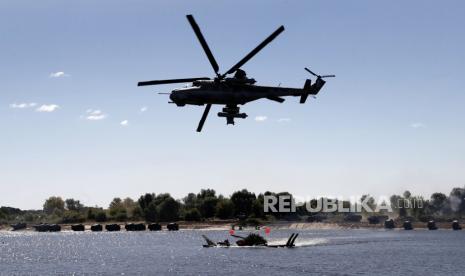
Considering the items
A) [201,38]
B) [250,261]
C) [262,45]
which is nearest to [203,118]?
[201,38]

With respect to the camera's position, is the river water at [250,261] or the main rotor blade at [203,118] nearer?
the main rotor blade at [203,118]

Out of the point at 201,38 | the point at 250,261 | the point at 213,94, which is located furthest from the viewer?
the point at 250,261

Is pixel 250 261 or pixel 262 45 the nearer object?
pixel 262 45

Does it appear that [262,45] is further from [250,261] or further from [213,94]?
[250,261]

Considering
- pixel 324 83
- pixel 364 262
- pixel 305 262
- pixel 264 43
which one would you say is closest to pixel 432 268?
pixel 364 262

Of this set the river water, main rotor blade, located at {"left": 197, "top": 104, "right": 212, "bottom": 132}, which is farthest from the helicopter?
the river water

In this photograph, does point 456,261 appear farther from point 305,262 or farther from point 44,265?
point 44,265

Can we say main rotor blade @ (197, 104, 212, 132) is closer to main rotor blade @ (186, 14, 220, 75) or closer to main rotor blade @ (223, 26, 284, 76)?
main rotor blade @ (186, 14, 220, 75)

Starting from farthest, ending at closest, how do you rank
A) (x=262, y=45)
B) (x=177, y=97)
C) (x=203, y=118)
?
(x=203, y=118) < (x=177, y=97) < (x=262, y=45)

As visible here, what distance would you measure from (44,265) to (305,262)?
206ft

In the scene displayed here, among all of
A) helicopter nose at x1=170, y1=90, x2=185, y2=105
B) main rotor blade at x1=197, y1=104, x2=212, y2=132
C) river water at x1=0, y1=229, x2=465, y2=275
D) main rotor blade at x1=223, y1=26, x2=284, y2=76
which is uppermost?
main rotor blade at x1=223, y1=26, x2=284, y2=76

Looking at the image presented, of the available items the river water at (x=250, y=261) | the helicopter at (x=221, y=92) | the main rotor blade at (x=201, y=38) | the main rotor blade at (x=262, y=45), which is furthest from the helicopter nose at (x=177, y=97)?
the river water at (x=250, y=261)

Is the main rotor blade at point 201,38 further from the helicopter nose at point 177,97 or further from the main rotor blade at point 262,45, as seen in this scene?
the helicopter nose at point 177,97

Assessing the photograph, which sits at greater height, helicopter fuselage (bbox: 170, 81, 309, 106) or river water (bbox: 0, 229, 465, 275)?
helicopter fuselage (bbox: 170, 81, 309, 106)
